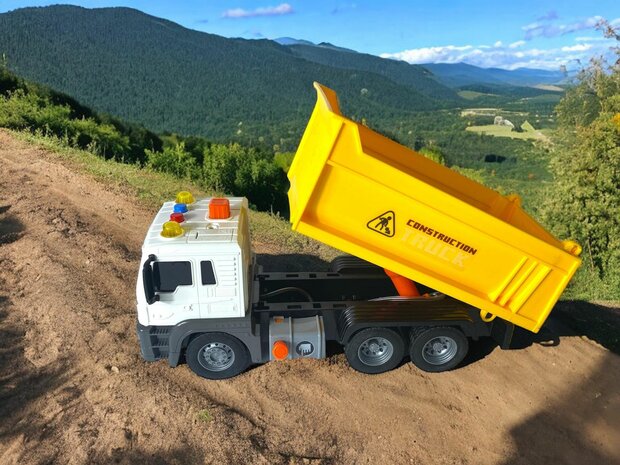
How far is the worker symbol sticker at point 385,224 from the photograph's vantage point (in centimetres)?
509

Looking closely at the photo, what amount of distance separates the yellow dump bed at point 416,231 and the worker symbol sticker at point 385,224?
1 centimetres

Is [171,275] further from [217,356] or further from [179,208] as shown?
[217,356]

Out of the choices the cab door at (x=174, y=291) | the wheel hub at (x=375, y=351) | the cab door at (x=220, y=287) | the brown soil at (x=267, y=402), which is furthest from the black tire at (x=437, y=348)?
the cab door at (x=174, y=291)

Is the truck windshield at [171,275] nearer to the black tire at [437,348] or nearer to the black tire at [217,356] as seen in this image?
the black tire at [217,356]

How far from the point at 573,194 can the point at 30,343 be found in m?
14.9

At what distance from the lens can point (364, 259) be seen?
5660 millimetres

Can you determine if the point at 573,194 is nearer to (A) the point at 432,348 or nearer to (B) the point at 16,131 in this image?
(A) the point at 432,348

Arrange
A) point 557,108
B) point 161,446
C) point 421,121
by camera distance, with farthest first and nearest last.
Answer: point 421,121 → point 557,108 → point 161,446

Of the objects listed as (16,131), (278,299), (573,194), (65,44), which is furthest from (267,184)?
(65,44)

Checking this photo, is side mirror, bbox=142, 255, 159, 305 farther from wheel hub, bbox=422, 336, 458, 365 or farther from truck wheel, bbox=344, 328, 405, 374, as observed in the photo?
wheel hub, bbox=422, 336, 458, 365

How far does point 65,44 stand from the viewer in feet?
338

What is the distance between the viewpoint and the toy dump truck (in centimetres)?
499

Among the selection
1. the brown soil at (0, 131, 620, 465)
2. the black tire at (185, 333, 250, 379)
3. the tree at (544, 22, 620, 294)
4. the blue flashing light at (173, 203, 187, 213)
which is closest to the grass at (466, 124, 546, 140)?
the tree at (544, 22, 620, 294)

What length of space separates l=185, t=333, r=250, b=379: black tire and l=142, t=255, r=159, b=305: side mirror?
84 cm
